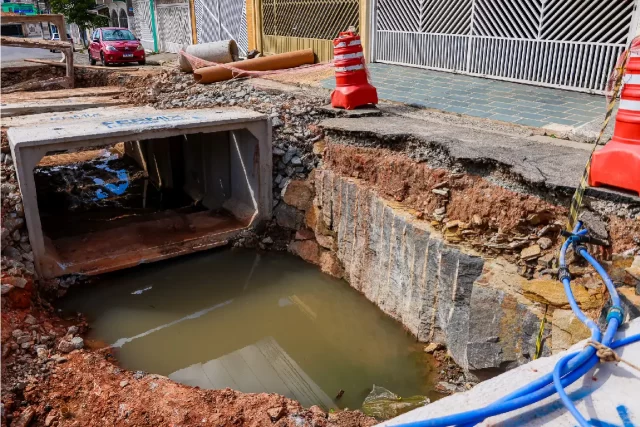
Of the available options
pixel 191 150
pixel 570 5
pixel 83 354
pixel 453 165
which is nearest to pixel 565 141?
pixel 453 165

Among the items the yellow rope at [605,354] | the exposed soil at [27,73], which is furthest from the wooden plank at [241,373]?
the exposed soil at [27,73]

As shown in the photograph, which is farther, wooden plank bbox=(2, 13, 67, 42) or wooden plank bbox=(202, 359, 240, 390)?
wooden plank bbox=(2, 13, 67, 42)

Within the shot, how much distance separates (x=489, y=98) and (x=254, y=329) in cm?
524

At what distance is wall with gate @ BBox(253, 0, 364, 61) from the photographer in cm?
1234

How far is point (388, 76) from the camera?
1048cm

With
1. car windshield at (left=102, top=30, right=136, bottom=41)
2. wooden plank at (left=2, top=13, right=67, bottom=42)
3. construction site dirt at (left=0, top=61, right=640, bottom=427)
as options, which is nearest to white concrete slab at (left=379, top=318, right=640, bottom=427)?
construction site dirt at (left=0, top=61, right=640, bottom=427)

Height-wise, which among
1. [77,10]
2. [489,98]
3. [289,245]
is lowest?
[289,245]

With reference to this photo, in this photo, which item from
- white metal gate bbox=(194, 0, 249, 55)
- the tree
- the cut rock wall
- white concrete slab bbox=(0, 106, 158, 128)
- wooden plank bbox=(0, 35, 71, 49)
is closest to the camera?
the cut rock wall

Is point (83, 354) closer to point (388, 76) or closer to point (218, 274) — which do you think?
point (218, 274)

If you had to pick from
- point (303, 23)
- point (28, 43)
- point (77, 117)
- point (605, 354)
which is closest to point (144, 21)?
point (28, 43)

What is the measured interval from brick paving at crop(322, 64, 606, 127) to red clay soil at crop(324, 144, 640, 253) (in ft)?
6.58

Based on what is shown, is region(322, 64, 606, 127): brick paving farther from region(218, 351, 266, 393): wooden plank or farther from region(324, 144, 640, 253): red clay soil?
region(218, 351, 266, 393): wooden plank

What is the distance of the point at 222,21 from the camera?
688 inches

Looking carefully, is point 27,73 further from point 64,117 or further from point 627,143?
point 627,143
